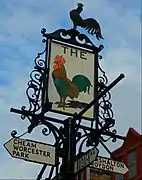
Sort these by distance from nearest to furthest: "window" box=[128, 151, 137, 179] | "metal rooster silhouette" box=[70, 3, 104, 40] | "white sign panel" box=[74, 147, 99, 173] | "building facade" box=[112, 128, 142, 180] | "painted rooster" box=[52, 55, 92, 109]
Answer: "white sign panel" box=[74, 147, 99, 173], "painted rooster" box=[52, 55, 92, 109], "metal rooster silhouette" box=[70, 3, 104, 40], "building facade" box=[112, 128, 142, 180], "window" box=[128, 151, 137, 179]

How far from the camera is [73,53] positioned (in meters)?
11.9

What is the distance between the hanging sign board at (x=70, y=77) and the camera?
11.4 meters

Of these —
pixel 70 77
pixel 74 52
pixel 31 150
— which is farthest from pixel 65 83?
pixel 31 150

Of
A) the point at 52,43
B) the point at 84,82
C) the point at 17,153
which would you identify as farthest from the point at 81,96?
the point at 17,153

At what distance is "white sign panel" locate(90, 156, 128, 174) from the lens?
35.1 ft

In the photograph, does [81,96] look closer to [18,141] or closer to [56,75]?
[56,75]

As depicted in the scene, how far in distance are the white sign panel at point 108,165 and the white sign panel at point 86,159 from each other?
1.41 feet

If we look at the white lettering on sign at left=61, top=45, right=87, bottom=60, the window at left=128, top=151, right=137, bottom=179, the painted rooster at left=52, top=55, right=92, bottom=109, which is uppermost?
the window at left=128, top=151, right=137, bottom=179

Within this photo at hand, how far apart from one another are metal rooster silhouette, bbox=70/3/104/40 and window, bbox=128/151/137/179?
54.9 ft

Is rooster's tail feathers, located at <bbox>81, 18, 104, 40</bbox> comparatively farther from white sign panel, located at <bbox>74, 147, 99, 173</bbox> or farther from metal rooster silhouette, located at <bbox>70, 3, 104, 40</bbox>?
white sign panel, located at <bbox>74, 147, 99, 173</bbox>

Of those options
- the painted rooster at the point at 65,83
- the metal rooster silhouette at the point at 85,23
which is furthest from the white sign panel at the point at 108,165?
the metal rooster silhouette at the point at 85,23

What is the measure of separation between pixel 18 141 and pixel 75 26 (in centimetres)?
300

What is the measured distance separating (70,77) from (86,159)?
211cm

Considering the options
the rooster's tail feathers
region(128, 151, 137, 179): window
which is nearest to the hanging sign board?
the rooster's tail feathers
